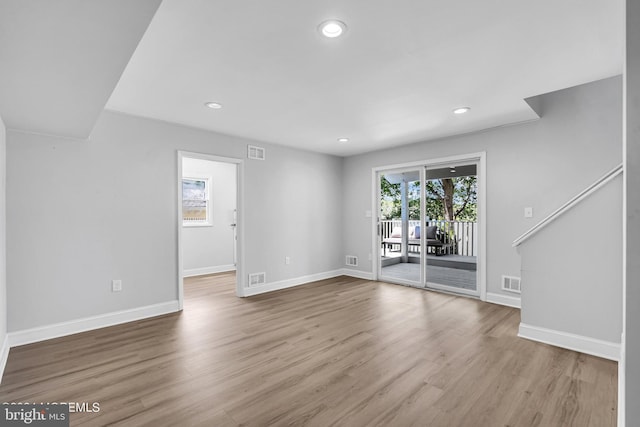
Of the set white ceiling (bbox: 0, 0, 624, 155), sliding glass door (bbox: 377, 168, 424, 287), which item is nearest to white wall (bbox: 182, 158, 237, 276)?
white ceiling (bbox: 0, 0, 624, 155)

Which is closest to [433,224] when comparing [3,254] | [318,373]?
[318,373]

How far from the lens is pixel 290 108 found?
3492 mm

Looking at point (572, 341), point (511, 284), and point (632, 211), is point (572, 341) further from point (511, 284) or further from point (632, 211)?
point (632, 211)

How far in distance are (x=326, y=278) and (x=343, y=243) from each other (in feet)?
2.69

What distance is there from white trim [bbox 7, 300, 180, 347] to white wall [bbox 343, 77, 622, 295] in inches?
173

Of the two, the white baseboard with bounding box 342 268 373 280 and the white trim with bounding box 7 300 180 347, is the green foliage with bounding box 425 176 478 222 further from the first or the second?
the white trim with bounding box 7 300 180 347

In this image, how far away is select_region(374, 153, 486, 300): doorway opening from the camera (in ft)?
15.8

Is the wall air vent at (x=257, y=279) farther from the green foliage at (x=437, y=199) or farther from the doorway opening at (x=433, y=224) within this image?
the green foliage at (x=437, y=199)

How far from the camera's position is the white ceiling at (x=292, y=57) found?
1.57m

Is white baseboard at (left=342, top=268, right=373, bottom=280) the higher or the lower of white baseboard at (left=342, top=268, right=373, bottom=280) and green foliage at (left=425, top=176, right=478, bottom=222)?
the lower

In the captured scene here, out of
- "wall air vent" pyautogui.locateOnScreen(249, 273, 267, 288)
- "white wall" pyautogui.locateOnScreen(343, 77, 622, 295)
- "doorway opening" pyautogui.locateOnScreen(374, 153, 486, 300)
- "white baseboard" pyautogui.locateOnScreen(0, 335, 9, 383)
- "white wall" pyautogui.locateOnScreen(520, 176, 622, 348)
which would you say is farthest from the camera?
"wall air vent" pyautogui.locateOnScreen(249, 273, 267, 288)

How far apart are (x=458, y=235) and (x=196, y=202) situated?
16.8 feet

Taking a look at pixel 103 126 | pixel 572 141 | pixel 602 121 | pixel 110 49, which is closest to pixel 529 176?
pixel 572 141

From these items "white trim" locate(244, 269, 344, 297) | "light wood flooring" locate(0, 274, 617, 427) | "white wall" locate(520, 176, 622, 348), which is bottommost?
"light wood flooring" locate(0, 274, 617, 427)
